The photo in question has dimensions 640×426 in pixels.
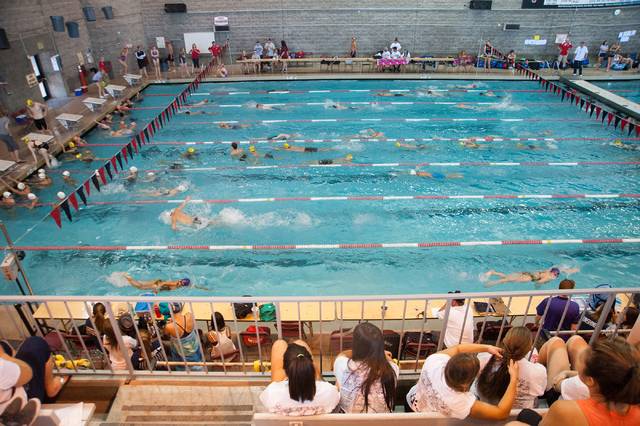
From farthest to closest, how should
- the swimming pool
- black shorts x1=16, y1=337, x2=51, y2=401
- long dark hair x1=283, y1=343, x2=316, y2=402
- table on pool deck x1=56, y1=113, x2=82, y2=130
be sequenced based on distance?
table on pool deck x1=56, y1=113, x2=82, y2=130 → the swimming pool → black shorts x1=16, y1=337, x2=51, y2=401 → long dark hair x1=283, y1=343, x2=316, y2=402

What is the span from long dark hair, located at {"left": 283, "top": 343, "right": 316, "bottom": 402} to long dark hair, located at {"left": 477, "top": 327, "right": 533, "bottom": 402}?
1153mm

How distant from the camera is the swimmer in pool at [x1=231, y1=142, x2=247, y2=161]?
1034 cm

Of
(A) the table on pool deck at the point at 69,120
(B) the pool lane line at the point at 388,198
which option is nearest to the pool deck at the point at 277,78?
(A) the table on pool deck at the point at 69,120

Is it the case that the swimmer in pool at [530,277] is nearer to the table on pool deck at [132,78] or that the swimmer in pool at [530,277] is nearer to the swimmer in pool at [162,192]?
the swimmer in pool at [162,192]

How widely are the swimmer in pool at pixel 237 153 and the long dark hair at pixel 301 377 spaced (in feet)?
28.3

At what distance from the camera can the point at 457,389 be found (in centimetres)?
227

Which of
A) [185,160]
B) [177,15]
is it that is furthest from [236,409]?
[177,15]

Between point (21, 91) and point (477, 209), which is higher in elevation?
point (21, 91)

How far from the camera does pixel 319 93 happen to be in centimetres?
1589

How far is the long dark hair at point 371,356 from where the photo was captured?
2352mm

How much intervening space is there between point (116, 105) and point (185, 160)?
220 inches

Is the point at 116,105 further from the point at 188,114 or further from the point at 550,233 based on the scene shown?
the point at 550,233

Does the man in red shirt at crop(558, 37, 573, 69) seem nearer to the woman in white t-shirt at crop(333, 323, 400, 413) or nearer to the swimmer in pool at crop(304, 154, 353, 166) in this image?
the swimmer in pool at crop(304, 154, 353, 166)

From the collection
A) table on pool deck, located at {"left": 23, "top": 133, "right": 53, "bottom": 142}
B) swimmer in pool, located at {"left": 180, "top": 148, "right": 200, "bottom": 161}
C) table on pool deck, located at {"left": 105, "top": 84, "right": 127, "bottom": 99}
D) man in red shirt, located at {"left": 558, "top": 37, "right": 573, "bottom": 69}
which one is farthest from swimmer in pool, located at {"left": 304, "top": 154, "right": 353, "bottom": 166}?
man in red shirt, located at {"left": 558, "top": 37, "right": 573, "bottom": 69}
